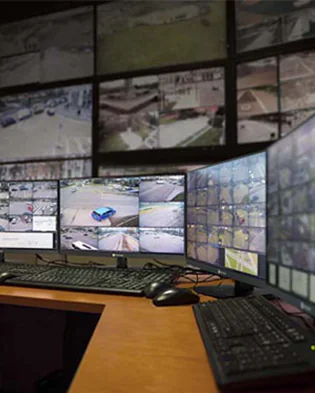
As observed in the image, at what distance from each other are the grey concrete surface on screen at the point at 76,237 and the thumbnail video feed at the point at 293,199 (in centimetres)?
91

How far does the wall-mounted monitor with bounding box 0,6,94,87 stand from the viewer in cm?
218

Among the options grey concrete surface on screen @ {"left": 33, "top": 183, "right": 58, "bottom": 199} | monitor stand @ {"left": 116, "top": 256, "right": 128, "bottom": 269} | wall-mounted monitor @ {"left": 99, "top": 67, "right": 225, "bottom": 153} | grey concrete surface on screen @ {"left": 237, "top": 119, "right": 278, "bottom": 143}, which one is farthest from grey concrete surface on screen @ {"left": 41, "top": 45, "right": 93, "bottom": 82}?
monitor stand @ {"left": 116, "top": 256, "right": 128, "bottom": 269}

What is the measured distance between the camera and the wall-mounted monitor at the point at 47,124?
7.04 ft

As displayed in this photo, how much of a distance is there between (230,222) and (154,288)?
1.08ft

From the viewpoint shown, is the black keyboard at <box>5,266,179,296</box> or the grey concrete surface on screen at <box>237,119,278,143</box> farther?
the grey concrete surface on screen at <box>237,119,278,143</box>

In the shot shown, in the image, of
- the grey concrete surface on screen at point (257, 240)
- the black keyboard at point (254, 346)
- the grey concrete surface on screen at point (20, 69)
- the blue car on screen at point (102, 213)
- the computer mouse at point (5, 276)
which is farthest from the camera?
the grey concrete surface on screen at point (20, 69)

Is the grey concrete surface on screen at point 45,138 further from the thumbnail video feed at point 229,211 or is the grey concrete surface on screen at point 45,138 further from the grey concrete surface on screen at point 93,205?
the thumbnail video feed at point 229,211

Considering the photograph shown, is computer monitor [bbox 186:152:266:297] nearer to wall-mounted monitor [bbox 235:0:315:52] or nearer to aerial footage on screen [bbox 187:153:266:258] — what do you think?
aerial footage on screen [bbox 187:153:266:258]

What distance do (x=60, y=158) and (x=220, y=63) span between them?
119 centimetres

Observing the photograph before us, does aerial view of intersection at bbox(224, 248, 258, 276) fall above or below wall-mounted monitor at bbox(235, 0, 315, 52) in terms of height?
below

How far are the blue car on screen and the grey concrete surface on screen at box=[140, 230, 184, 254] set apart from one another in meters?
0.18

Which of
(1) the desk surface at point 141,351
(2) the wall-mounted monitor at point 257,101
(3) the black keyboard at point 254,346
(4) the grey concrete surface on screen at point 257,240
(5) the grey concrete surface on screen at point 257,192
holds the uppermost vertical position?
(2) the wall-mounted monitor at point 257,101

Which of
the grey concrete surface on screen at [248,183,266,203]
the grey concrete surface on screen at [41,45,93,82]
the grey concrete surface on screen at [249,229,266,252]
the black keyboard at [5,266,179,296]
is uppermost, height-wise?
the grey concrete surface on screen at [41,45,93,82]

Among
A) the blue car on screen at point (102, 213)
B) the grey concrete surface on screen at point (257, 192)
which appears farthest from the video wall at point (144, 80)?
the grey concrete surface on screen at point (257, 192)
